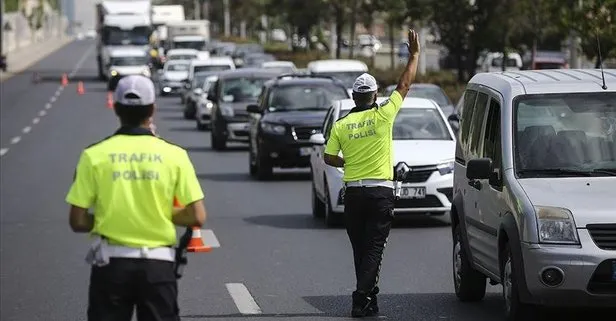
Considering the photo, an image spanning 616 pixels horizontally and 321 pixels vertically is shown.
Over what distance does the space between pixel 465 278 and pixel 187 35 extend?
78.6 meters

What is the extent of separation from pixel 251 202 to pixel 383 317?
10.7 meters

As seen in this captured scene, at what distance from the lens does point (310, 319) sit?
11.2 meters

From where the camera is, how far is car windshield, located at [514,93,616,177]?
1060 cm

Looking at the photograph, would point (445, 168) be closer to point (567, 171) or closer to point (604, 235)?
point (567, 171)

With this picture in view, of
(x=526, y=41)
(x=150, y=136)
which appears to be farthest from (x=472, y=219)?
(x=526, y=41)

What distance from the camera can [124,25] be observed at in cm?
7206

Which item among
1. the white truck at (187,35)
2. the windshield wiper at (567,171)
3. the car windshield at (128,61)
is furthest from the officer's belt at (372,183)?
the white truck at (187,35)

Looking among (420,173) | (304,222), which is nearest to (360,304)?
(420,173)

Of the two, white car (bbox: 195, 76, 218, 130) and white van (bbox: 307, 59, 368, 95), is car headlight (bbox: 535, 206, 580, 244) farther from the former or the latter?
white car (bbox: 195, 76, 218, 130)

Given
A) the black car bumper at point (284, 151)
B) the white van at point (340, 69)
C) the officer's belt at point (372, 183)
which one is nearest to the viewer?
the officer's belt at point (372, 183)

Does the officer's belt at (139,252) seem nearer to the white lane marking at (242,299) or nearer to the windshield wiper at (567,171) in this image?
the windshield wiper at (567,171)

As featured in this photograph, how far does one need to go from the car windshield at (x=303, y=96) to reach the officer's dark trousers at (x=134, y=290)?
18.9 meters

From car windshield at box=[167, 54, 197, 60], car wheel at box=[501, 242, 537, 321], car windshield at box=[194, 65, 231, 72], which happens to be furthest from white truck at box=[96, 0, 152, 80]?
car wheel at box=[501, 242, 537, 321]

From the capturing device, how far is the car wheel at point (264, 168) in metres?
25.2
